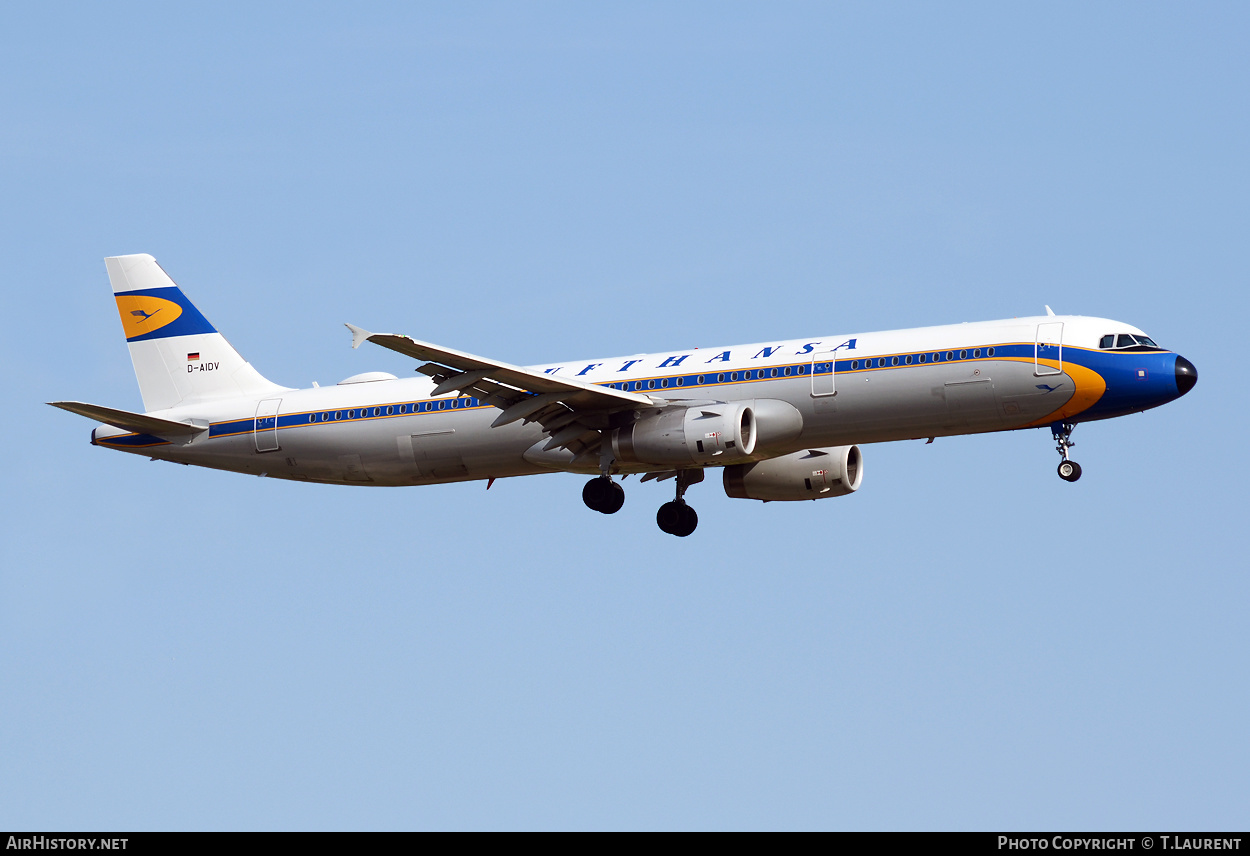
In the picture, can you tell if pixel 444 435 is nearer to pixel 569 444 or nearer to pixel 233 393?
pixel 569 444

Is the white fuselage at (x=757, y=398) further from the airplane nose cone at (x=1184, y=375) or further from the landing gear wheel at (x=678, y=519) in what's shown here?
the landing gear wheel at (x=678, y=519)

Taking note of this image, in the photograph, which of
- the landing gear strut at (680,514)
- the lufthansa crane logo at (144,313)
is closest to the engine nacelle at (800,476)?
the landing gear strut at (680,514)

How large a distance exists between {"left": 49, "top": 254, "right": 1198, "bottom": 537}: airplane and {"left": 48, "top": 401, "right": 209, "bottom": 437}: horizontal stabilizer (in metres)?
0.07

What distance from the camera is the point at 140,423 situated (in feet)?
163

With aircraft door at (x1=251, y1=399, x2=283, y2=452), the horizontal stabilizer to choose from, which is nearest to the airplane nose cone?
aircraft door at (x1=251, y1=399, x2=283, y2=452)

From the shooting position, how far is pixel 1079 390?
138ft

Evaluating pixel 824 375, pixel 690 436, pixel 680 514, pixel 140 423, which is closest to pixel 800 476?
pixel 680 514

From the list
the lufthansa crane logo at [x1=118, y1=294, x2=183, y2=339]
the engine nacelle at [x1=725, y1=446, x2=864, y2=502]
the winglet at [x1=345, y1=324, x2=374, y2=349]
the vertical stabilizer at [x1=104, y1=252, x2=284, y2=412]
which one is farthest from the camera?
the lufthansa crane logo at [x1=118, y1=294, x2=183, y2=339]

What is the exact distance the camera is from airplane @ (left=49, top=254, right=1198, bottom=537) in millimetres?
42125

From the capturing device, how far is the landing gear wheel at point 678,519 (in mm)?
49500

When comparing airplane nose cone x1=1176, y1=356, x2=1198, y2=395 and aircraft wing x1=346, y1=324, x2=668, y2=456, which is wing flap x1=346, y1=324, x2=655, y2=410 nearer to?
aircraft wing x1=346, y1=324, x2=668, y2=456

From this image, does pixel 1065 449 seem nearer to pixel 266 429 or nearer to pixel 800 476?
pixel 800 476

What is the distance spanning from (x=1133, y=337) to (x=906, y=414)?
6107 millimetres
